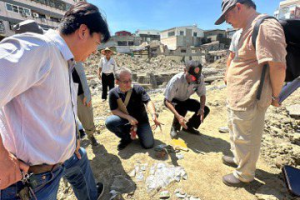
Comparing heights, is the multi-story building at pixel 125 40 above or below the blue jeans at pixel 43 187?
above

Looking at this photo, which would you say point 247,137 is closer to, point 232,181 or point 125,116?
point 232,181

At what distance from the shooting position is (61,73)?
97 centimetres

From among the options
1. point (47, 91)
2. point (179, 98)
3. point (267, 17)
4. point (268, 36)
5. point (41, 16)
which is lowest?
point (179, 98)

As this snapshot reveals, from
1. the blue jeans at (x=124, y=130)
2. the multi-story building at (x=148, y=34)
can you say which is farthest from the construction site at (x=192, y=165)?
the multi-story building at (x=148, y=34)

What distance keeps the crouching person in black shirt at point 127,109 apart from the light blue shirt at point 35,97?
1805mm

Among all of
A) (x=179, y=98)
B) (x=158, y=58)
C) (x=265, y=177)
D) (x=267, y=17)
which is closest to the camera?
(x=267, y=17)

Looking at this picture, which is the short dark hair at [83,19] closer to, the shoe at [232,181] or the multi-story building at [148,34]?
the shoe at [232,181]

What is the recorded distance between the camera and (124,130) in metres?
3.07

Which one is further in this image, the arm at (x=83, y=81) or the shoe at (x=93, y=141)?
the shoe at (x=93, y=141)

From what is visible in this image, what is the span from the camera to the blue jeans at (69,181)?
3.19ft

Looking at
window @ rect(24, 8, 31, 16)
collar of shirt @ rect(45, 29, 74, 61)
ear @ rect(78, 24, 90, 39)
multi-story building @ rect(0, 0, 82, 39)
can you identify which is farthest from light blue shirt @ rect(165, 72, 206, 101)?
window @ rect(24, 8, 31, 16)

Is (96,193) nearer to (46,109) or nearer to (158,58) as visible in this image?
(46,109)

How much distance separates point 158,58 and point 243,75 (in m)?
25.5

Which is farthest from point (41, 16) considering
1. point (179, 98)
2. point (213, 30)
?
point (213, 30)
